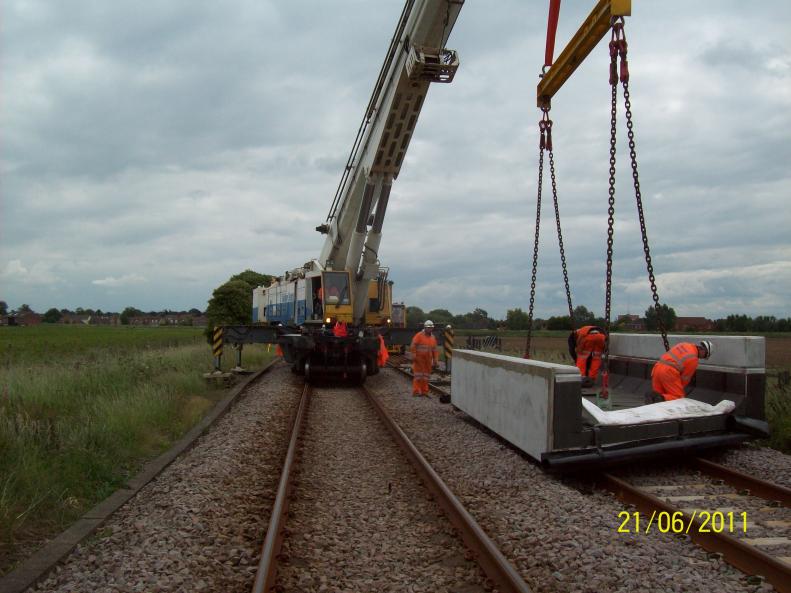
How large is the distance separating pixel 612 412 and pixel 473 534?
2.96m

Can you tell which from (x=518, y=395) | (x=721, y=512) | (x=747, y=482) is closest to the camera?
(x=721, y=512)

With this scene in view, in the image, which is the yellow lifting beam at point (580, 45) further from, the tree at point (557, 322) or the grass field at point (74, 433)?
the tree at point (557, 322)

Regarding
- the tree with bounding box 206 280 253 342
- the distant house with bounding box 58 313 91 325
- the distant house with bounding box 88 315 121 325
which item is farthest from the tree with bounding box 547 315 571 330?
the distant house with bounding box 58 313 91 325

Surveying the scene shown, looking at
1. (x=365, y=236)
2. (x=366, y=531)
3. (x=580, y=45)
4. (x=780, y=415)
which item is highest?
(x=580, y=45)

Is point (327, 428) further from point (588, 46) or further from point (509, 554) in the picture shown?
point (588, 46)

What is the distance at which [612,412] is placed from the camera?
6.96 m

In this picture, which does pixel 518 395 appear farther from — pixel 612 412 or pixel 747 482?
pixel 747 482

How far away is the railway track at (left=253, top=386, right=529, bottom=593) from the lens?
4.14 m

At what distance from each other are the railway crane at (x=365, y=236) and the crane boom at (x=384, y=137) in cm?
2

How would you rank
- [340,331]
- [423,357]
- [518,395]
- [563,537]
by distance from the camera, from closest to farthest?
[563,537] → [518,395] → [423,357] → [340,331]

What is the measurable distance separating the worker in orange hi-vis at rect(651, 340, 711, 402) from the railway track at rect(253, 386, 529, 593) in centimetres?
318

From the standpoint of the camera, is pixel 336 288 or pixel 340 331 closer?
pixel 340 331

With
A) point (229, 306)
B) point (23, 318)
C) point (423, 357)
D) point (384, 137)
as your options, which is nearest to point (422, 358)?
point (423, 357)
